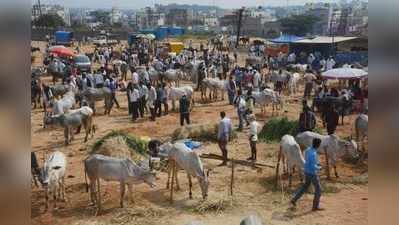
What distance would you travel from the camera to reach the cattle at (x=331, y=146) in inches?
493

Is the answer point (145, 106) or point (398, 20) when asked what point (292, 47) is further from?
point (398, 20)

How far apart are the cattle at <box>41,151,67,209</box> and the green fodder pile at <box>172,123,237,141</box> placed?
17.5 ft

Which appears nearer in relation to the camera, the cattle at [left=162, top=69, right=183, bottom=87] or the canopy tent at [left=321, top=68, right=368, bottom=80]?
the canopy tent at [left=321, top=68, right=368, bottom=80]

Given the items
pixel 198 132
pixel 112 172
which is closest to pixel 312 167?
pixel 112 172

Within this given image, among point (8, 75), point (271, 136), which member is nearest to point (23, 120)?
point (8, 75)

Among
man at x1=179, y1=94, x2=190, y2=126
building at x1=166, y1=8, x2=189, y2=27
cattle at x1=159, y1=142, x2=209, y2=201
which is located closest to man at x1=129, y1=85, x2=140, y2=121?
man at x1=179, y1=94, x2=190, y2=126

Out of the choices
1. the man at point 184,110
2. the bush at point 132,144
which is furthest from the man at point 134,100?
the bush at point 132,144

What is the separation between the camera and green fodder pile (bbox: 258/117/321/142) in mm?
15859

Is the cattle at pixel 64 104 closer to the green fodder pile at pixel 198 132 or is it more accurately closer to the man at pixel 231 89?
the green fodder pile at pixel 198 132

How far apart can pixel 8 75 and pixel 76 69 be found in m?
27.2

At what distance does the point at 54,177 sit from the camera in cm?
1068

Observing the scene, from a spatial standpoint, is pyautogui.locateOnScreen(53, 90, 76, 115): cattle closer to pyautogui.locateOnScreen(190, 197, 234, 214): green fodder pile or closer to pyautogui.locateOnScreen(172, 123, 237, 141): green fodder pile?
pyautogui.locateOnScreen(172, 123, 237, 141): green fodder pile

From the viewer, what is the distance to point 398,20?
2.89 m

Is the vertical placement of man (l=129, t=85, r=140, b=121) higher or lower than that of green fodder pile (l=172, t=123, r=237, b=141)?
higher
